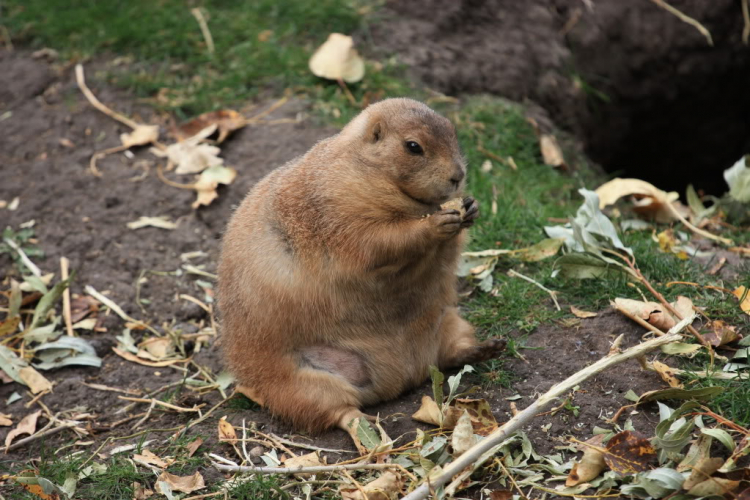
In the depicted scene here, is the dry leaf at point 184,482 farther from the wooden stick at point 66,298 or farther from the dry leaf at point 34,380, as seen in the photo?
the wooden stick at point 66,298

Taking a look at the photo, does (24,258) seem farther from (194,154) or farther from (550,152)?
(550,152)

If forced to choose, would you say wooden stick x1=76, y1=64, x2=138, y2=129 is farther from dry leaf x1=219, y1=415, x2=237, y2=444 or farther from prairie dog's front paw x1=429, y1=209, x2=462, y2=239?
prairie dog's front paw x1=429, y1=209, x2=462, y2=239

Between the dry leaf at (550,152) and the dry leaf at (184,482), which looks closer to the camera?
the dry leaf at (184,482)

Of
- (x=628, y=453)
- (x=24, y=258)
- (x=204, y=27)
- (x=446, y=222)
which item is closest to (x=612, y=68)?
(x=204, y=27)

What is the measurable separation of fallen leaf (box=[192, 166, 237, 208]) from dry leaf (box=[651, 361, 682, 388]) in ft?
11.6

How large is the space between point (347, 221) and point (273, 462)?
1.22 metres

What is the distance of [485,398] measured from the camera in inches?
158

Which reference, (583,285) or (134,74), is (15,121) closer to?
(134,74)

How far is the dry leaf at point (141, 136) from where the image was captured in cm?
670

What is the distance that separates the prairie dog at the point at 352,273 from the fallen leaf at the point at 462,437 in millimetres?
704

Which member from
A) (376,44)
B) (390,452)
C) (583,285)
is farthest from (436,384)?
(376,44)

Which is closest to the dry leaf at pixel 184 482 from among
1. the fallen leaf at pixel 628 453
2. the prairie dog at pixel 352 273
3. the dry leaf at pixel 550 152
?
the prairie dog at pixel 352 273

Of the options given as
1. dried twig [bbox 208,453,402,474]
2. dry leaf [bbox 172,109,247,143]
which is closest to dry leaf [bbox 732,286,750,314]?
dried twig [bbox 208,453,402,474]

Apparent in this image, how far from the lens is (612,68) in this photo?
26.8 ft
